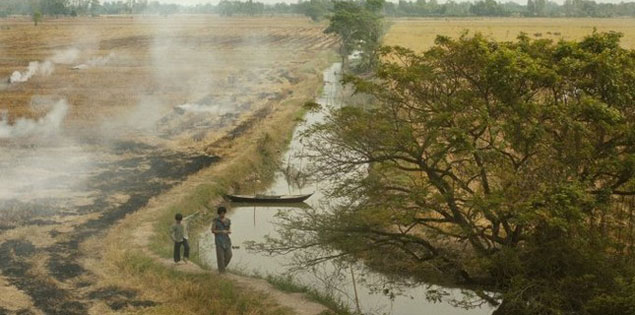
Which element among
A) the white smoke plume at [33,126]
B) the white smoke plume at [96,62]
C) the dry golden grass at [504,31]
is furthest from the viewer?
the dry golden grass at [504,31]

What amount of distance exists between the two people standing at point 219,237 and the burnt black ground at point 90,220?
81.1 inches

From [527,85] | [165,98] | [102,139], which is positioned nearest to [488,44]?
[527,85]

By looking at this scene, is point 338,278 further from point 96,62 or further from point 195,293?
point 96,62

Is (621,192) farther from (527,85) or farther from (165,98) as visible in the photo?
(165,98)

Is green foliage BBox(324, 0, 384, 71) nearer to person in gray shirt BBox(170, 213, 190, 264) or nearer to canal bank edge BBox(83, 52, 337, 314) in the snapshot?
canal bank edge BBox(83, 52, 337, 314)

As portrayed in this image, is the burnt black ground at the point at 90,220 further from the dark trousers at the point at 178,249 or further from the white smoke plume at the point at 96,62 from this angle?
the white smoke plume at the point at 96,62

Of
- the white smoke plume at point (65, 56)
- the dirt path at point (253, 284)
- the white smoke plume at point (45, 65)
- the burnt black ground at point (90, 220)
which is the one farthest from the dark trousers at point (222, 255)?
the white smoke plume at point (65, 56)

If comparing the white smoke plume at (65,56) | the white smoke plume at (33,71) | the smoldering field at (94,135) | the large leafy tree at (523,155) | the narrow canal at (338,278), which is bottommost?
the narrow canal at (338,278)

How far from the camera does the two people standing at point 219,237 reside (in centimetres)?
1778

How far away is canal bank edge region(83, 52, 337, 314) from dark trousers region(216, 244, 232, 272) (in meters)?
0.42

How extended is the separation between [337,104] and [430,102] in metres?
37.1

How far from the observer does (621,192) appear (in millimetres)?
13336

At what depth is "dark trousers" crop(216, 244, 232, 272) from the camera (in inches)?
729

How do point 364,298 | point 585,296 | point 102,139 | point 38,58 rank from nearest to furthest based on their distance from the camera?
1. point 585,296
2. point 364,298
3. point 102,139
4. point 38,58
